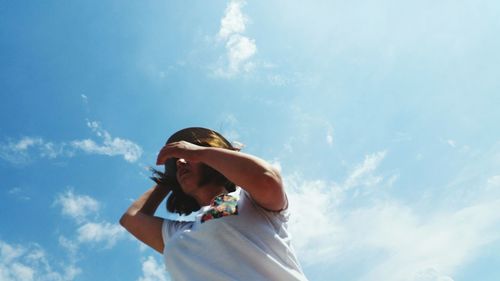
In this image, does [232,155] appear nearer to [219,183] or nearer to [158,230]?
[219,183]

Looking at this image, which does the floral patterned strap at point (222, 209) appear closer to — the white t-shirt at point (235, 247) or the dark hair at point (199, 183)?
the white t-shirt at point (235, 247)

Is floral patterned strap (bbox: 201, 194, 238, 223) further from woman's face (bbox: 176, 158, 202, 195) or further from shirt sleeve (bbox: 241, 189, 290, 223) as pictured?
woman's face (bbox: 176, 158, 202, 195)

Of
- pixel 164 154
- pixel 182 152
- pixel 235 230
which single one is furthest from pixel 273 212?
pixel 164 154

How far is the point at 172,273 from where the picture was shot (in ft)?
9.07

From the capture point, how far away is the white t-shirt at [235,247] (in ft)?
8.02

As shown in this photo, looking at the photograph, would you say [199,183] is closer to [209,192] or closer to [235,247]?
[209,192]

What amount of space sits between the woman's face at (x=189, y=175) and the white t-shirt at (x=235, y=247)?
1.68ft

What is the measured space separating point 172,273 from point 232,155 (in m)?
1.08

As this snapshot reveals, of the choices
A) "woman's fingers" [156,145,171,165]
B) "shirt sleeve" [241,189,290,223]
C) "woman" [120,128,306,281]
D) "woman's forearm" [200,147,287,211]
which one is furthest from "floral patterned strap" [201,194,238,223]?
"woman's fingers" [156,145,171,165]

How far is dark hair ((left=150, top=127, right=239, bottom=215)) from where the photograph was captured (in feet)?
11.0

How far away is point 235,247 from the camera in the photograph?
2.52m

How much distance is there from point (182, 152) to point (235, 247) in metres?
0.81

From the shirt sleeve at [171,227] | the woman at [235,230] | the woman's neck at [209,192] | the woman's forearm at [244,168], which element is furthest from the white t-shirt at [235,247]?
the woman's neck at [209,192]

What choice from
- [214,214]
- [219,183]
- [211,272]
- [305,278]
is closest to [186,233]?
[214,214]
